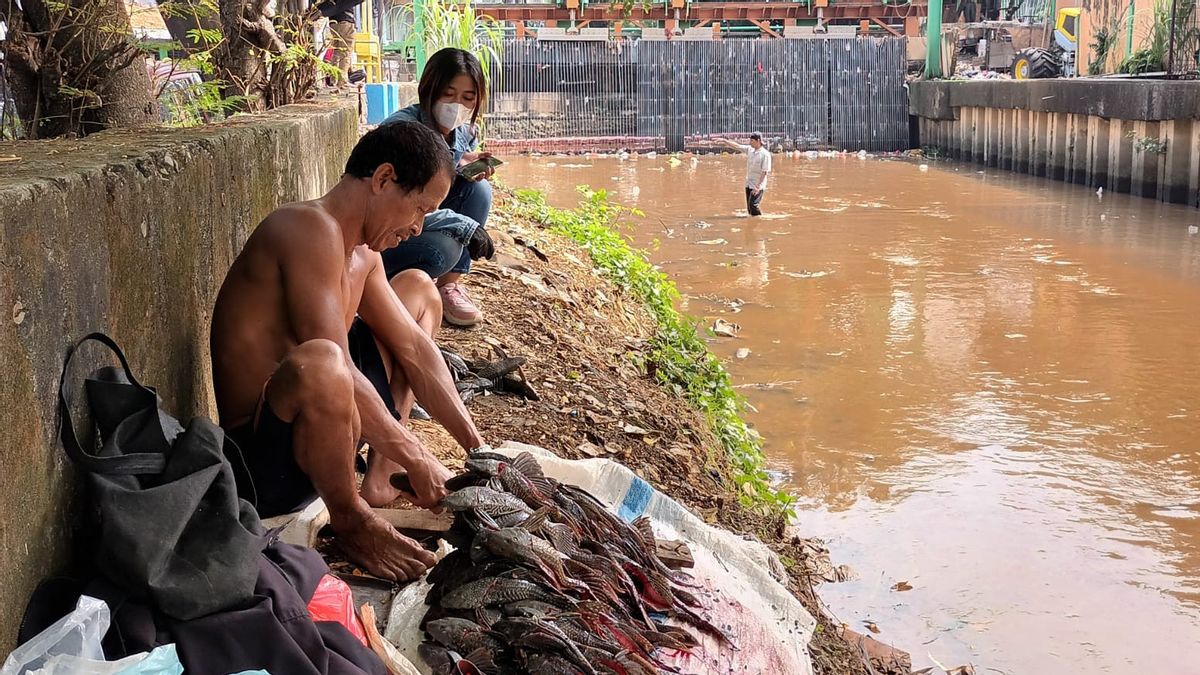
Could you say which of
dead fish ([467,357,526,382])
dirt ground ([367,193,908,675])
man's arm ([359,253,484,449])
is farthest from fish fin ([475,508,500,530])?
dead fish ([467,357,526,382])

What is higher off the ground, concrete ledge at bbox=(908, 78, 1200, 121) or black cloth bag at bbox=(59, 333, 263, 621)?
concrete ledge at bbox=(908, 78, 1200, 121)

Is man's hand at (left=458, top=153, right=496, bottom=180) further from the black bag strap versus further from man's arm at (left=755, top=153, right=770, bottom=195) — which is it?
man's arm at (left=755, top=153, right=770, bottom=195)

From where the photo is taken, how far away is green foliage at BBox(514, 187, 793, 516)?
5816 mm

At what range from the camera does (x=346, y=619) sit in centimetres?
249

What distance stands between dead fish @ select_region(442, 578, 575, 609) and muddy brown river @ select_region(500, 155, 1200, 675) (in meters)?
2.15

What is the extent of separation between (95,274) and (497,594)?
1.13m

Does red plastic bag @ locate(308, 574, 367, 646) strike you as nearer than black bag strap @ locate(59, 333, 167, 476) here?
No

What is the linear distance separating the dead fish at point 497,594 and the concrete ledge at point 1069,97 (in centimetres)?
1426

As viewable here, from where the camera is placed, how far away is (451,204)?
5.84 metres

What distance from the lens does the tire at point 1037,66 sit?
2356cm

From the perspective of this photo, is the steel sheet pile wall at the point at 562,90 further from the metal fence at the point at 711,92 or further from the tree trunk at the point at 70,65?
the tree trunk at the point at 70,65

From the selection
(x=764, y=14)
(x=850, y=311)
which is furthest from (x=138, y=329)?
(x=764, y=14)

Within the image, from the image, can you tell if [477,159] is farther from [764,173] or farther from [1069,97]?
[1069,97]

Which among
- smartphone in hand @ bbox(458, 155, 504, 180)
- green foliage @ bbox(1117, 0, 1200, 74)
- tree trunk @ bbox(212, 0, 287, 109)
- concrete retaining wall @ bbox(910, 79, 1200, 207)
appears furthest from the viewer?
green foliage @ bbox(1117, 0, 1200, 74)
